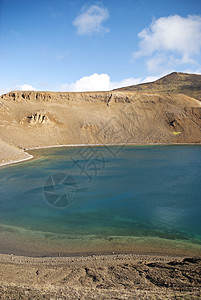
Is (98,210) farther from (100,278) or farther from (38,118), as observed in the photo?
(38,118)

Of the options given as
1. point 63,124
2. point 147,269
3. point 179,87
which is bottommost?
point 147,269

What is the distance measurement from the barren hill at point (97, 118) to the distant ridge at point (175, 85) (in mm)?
19581

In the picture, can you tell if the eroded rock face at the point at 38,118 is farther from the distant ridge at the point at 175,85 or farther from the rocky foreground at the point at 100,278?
the distant ridge at the point at 175,85

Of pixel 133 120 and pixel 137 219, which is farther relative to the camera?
pixel 133 120

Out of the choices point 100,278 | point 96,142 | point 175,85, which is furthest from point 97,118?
point 100,278

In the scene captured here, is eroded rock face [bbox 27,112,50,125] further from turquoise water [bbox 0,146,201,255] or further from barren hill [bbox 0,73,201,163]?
turquoise water [bbox 0,146,201,255]

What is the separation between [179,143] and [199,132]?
6776mm

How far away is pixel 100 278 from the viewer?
582cm

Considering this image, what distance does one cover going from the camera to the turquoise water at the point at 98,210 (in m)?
9.07

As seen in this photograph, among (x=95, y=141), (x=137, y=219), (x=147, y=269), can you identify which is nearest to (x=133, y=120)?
(x=95, y=141)

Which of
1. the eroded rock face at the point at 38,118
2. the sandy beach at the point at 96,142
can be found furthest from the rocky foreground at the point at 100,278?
the eroded rock face at the point at 38,118

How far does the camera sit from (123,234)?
976 centimetres

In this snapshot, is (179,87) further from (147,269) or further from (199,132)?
(147,269)

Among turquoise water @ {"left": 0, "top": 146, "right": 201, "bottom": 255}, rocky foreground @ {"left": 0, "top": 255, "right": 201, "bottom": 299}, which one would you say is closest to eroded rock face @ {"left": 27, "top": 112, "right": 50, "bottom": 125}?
turquoise water @ {"left": 0, "top": 146, "right": 201, "bottom": 255}
